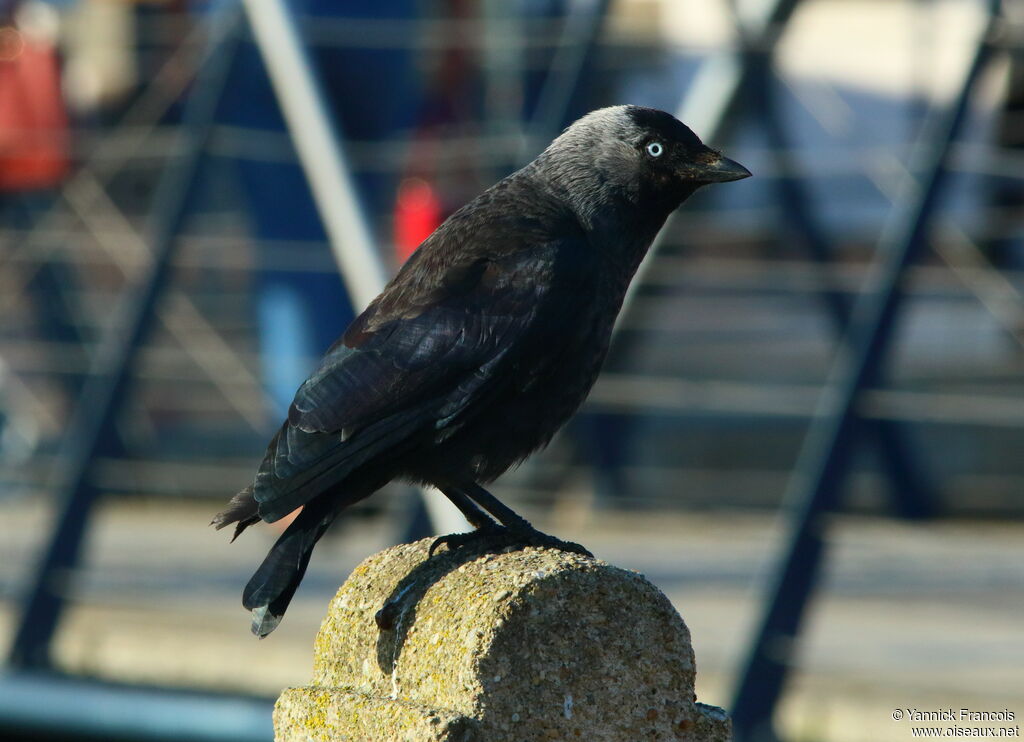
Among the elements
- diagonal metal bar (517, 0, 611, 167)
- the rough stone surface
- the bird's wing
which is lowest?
the rough stone surface

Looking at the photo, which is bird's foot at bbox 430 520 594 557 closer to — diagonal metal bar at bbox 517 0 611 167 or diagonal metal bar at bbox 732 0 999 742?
diagonal metal bar at bbox 732 0 999 742

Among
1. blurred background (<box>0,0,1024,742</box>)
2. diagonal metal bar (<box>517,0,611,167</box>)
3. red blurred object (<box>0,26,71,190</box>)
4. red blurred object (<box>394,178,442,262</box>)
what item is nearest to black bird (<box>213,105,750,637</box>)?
blurred background (<box>0,0,1024,742</box>)

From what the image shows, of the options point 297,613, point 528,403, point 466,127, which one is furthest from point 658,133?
point 466,127

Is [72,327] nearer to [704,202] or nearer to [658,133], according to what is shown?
[704,202]

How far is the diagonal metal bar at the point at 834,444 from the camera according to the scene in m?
3.07

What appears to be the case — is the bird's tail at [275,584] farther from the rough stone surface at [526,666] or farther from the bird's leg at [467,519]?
the bird's leg at [467,519]

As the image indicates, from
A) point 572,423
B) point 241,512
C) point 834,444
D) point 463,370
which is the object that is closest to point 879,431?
point 572,423

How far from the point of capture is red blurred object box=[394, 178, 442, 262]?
5133 millimetres

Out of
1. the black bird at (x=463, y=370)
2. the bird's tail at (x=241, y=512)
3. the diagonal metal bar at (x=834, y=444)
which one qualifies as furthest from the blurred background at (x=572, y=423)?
the bird's tail at (x=241, y=512)

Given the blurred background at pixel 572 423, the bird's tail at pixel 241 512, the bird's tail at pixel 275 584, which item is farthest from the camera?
the blurred background at pixel 572 423

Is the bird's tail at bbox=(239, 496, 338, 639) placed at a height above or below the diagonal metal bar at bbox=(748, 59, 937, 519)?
below

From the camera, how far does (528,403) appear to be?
2080mm

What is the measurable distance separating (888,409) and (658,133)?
41.6 inches

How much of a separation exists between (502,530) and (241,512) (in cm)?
36
